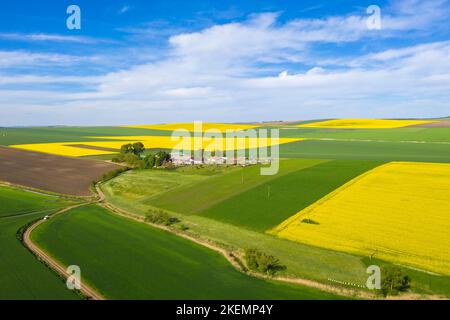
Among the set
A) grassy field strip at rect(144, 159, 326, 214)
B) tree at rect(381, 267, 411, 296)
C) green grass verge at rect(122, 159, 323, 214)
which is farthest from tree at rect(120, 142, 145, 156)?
tree at rect(381, 267, 411, 296)

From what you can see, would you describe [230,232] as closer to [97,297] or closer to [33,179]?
[97,297]

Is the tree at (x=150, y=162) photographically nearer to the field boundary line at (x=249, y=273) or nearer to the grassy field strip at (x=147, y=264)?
the field boundary line at (x=249, y=273)

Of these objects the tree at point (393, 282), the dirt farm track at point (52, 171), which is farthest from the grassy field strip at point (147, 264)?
the dirt farm track at point (52, 171)

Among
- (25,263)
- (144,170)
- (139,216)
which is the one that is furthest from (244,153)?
(25,263)

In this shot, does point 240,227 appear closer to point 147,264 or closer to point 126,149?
point 147,264
